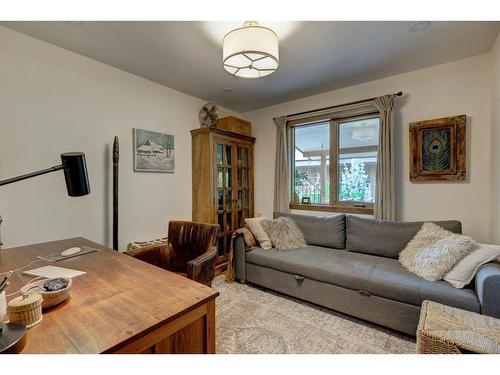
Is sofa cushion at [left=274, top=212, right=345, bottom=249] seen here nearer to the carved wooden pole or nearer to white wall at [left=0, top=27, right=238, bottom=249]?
white wall at [left=0, top=27, right=238, bottom=249]

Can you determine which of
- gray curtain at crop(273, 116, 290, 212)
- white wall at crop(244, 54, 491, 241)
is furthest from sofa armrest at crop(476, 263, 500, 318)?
gray curtain at crop(273, 116, 290, 212)

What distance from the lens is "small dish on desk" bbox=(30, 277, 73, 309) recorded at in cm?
85

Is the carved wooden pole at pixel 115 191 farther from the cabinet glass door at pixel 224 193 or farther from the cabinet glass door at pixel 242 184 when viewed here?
the cabinet glass door at pixel 242 184

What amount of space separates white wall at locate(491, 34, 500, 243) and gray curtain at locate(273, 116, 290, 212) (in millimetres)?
2176

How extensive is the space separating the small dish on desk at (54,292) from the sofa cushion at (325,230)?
100 inches

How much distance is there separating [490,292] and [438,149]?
5.19 ft

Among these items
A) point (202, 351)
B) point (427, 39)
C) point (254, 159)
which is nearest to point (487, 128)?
point (427, 39)

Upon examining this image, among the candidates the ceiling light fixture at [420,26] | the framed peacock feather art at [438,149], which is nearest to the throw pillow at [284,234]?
the framed peacock feather art at [438,149]

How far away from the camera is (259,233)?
2869 millimetres

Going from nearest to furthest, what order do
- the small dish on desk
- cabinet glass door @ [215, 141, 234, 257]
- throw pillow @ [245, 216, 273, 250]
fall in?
1. the small dish on desk
2. throw pillow @ [245, 216, 273, 250]
3. cabinet glass door @ [215, 141, 234, 257]

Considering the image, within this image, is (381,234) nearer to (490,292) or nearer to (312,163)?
(490,292)

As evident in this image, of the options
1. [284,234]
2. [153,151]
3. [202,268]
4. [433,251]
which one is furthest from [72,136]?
[433,251]

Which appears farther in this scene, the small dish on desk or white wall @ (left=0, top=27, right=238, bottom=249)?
white wall @ (left=0, top=27, right=238, bottom=249)
